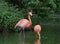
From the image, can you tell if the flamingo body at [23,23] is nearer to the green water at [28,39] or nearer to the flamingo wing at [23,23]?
the flamingo wing at [23,23]

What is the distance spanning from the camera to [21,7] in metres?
25.2

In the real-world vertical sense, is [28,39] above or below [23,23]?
below

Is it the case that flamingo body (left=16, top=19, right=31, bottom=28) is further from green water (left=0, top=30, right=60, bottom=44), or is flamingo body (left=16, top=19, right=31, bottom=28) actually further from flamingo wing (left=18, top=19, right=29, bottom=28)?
green water (left=0, top=30, right=60, bottom=44)

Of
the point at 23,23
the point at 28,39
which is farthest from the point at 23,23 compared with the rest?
the point at 28,39

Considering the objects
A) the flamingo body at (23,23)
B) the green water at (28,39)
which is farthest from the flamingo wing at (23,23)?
the green water at (28,39)

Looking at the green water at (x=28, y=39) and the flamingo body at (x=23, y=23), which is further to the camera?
the flamingo body at (x=23, y=23)

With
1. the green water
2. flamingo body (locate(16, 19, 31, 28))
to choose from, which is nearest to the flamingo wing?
flamingo body (locate(16, 19, 31, 28))

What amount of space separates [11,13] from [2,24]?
4.71 feet

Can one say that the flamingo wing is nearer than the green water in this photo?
No

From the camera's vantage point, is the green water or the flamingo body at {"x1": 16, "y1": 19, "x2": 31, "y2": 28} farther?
the flamingo body at {"x1": 16, "y1": 19, "x2": 31, "y2": 28}

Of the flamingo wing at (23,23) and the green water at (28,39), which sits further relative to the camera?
the flamingo wing at (23,23)

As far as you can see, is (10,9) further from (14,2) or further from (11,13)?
(14,2)

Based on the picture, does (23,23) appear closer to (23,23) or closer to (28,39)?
(23,23)

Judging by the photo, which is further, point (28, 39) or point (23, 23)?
point (23, 23)
